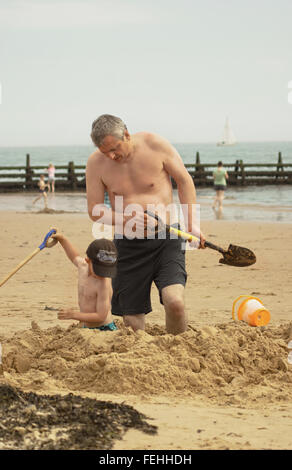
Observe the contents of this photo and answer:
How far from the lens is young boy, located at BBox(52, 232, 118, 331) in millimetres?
5008

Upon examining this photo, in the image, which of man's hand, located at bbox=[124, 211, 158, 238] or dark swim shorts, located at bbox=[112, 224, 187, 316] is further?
dark swim shorts, located at bbox=[112, 224, 187, 316]

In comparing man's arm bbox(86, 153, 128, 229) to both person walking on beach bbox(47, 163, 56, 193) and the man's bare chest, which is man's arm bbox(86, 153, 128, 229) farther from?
person walking on beach bbox(47, 163, 56, 193)

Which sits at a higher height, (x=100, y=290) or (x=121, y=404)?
(x=100, y=290)

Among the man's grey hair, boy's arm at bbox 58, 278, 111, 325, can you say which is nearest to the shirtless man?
the man's grey hair

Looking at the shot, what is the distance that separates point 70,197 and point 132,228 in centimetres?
2490

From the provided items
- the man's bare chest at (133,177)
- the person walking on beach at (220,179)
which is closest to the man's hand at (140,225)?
the man's bare chest at (133,177)

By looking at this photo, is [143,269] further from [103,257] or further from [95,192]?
[95,192]

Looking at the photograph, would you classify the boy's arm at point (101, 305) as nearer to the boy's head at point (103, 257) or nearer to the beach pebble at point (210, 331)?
the boy's head at point (103, 257)

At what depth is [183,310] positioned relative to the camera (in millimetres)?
5199

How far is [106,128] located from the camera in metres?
4.93

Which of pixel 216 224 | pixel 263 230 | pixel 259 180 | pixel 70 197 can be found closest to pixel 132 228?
pixel 263 230

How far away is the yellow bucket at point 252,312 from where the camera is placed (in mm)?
5977

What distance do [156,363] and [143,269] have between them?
897mm

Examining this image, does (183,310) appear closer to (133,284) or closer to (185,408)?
(133,284)
